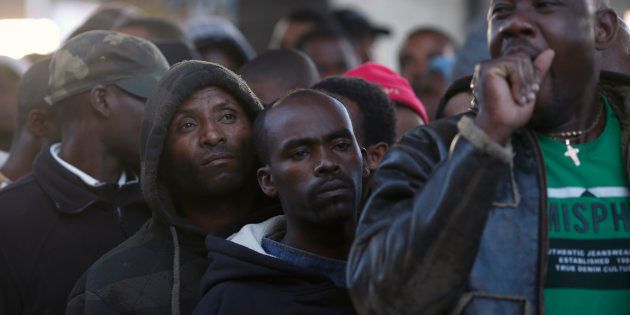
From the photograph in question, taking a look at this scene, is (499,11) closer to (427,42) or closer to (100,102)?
(100,102)

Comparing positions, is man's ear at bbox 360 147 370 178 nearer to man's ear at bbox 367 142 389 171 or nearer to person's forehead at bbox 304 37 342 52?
man's ear at bbox 367 142 389 171

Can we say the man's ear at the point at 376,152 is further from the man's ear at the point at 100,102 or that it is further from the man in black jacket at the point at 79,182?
the man's ear at the point at 100,102

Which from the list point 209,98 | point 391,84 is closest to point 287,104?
point 209,98

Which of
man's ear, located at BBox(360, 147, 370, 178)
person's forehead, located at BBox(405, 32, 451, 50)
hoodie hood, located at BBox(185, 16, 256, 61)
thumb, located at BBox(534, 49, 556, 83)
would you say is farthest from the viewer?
person's forehead, located at BBox(405, 32, 451, 50)

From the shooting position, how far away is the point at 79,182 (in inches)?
175

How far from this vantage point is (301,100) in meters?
3.57

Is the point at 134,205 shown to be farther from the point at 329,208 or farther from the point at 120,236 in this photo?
the point at 329,208

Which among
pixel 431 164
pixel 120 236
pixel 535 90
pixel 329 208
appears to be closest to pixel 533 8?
pixel 535 90

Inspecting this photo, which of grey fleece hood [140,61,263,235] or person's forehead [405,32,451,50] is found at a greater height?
grey fleece hood [140,61,263,235]

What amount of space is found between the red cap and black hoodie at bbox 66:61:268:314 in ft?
4.01

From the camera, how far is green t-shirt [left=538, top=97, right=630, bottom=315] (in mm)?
2537

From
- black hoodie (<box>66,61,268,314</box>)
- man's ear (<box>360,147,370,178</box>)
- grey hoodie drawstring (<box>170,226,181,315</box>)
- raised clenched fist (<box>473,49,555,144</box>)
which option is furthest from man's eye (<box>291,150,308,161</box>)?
raised clenched fist (<box>473,49,555,144</box>)

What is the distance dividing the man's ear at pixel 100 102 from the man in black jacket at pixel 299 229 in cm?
113

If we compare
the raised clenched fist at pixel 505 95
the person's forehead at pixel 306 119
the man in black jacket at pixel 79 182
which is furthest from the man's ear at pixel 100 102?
the raised clenched fist at pixel 505 95
